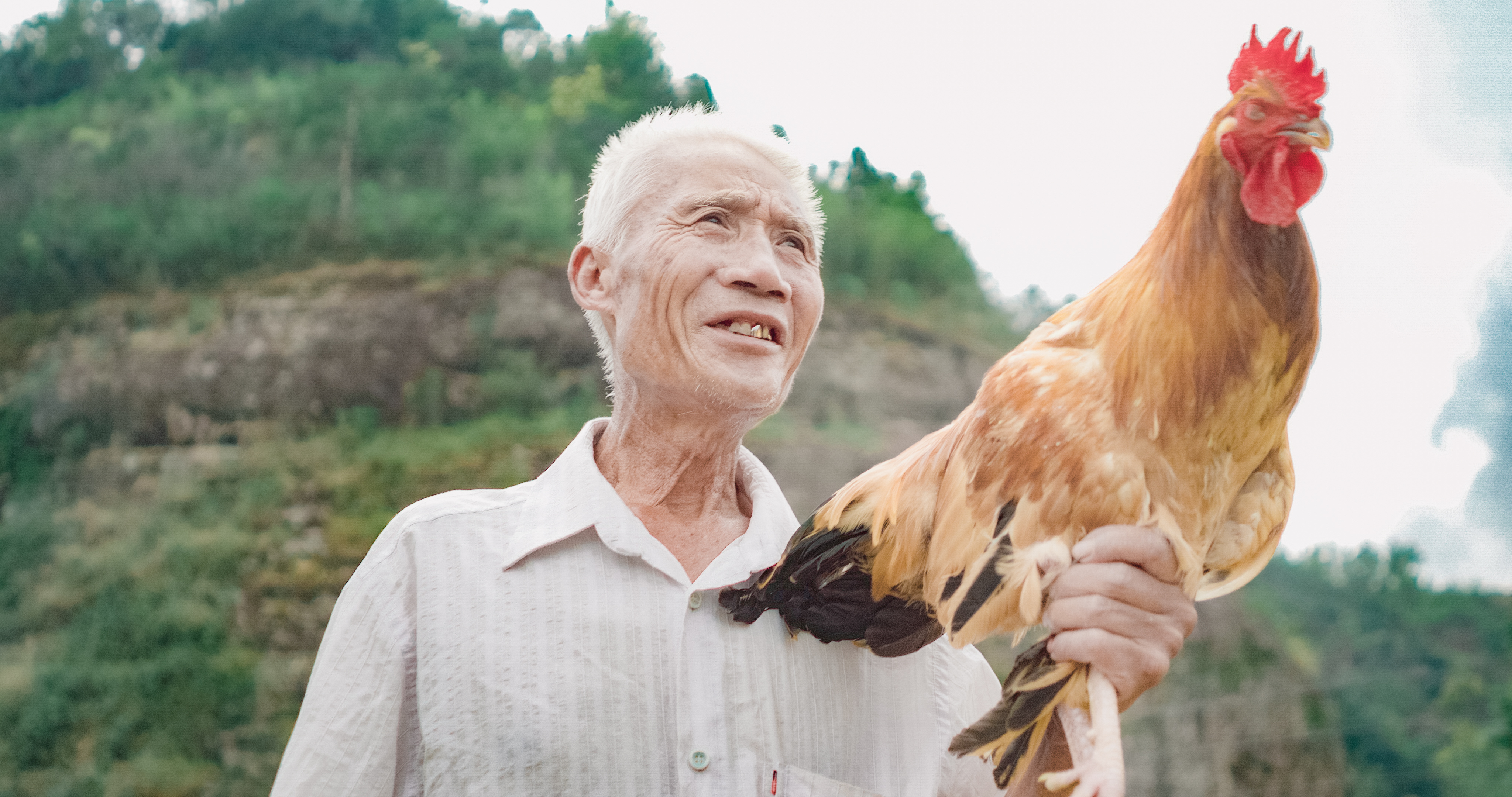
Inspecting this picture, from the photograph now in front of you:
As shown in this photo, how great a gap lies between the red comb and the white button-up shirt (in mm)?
870

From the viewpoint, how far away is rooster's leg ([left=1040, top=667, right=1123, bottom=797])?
35.9 inches

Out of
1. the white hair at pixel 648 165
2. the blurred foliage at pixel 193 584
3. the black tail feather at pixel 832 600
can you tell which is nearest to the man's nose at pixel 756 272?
the white hair at pixel 648 165

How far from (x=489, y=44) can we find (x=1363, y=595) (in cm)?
745

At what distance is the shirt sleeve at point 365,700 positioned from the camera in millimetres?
1236

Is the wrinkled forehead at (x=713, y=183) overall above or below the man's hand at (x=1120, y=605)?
above

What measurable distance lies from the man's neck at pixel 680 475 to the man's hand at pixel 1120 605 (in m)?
0.60

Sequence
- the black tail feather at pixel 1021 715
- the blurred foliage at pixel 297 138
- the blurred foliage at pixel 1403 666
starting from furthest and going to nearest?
the blurred foliage at pixel 297 138, the blurred foliage at pixel 1403 666, the black tail feather at pixel 1021 715

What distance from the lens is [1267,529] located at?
3.53ft

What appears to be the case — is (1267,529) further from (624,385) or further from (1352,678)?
(1352,678)

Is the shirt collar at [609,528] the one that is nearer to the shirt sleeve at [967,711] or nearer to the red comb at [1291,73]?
the shirt sleeve at [967,711]

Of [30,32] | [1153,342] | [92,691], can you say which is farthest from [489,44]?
[1153,342]

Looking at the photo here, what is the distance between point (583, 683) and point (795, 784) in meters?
0.32

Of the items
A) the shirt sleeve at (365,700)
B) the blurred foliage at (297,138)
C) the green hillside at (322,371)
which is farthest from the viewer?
the blurred foliage at (297,138)

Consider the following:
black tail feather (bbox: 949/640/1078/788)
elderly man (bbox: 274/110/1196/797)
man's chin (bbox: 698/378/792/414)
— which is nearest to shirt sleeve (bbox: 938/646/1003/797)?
elderly man (bbox: 274/110/1196/797)
